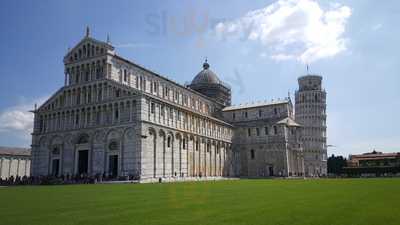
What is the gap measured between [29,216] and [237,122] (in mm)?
67619

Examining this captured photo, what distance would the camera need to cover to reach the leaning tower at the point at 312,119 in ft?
324

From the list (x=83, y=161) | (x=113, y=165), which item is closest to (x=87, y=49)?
(x=83, y=161)

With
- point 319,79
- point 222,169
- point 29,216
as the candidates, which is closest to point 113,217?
point 29,216

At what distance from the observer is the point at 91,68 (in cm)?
5225

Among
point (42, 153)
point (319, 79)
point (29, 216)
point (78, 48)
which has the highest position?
point (319, 79)

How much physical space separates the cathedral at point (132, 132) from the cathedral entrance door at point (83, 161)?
13cm

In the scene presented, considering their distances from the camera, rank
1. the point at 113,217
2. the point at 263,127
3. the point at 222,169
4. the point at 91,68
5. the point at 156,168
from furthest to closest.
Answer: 1. the point at 263,127
2. the point at 222,169
3. the point at 91,68
4. the point at 156,168
5. the point at 113,217

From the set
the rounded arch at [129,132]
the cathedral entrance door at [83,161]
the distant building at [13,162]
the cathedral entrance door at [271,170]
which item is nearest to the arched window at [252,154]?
the cathedral entrance door at [271,170]

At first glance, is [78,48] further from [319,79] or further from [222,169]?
[319,79]

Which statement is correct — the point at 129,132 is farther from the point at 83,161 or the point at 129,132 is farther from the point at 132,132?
the point at 83,161

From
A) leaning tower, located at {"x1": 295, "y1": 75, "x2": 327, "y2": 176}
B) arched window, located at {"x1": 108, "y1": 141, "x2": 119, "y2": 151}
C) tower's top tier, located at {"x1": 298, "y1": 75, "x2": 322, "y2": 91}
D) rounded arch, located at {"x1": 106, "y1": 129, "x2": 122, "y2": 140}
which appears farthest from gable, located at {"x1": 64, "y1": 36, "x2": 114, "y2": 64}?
tower's top tier, located at {"x1": 298, "y1": 75, "x2": 322, "y2": 91}

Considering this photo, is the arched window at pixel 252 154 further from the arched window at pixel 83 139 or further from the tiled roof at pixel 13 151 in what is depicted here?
the tiled roof at pixel 13 151

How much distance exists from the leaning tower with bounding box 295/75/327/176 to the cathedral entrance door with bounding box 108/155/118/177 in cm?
6219

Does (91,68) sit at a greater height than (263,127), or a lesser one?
greater
